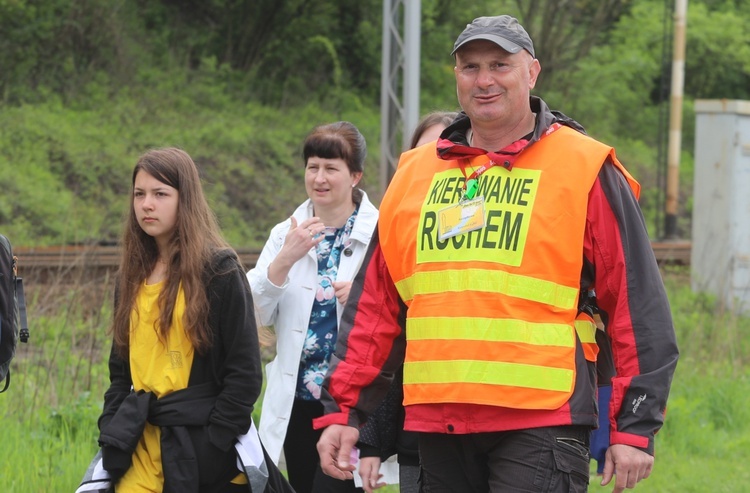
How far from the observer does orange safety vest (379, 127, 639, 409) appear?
11.5ft

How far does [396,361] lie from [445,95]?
80.6 ft

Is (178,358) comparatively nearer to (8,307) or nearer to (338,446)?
(8,307)

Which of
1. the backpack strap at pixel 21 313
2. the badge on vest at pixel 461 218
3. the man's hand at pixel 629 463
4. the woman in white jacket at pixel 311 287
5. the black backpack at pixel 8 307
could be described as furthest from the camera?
the woman in white jacket at pixel 311 287

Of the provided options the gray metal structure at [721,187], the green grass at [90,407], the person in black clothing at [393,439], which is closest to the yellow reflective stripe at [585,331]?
the person in black clothing at [393,439]

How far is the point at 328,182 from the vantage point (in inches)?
208

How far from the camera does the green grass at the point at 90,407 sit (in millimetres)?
6348

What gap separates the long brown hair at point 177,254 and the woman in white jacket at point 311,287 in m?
0.70

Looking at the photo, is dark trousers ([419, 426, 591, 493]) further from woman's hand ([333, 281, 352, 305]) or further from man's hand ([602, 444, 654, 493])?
woman's hand ([333, 281, 352, 305])

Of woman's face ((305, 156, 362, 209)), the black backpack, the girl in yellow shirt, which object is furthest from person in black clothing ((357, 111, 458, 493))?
the black backpack

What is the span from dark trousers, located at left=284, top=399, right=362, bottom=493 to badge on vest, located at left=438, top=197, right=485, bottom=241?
5.62 ft

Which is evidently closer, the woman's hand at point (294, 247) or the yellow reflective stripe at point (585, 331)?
the yellow reflective stripe at point (585, 331)

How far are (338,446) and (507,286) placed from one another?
773mm

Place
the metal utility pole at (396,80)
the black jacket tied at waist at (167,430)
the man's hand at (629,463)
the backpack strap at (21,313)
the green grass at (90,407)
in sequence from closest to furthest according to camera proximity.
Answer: the man's hand at (629,463) < the black jacket tied at waist at (167,430) < the backpack strap at (21,313) < the green grass at (90,407) < the metal utility pole at (396,80)

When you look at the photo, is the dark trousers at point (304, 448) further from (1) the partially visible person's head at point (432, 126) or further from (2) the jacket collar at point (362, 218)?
(1) the partially visible person's head at point (432, 126)
